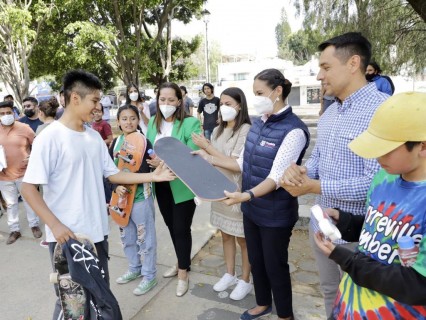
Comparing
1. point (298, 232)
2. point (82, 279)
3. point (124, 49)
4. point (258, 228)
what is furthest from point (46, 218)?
point (124, 49)

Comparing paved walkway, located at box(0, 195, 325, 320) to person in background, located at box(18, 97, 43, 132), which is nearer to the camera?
paved walkway, located at box(0, 195, 325, 320)

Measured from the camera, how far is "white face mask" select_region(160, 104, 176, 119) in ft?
9.61

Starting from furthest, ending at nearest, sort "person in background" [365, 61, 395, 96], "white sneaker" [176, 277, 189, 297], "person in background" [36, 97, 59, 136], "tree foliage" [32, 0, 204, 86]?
"tree foliage" [32, 0, 204, 86] < "person in background" [36, 97, 59, 136] < "person in background" [365, 61, 395, 96] < "white sneaker" [176, 277, 189, 297]

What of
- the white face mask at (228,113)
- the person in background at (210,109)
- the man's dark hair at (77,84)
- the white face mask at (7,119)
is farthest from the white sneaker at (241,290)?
the person in background at (210,109)

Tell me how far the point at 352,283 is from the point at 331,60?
1.14m

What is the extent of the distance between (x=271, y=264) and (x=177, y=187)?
1008 mm

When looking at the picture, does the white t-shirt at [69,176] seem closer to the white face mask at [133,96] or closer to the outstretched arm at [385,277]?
the outstretched arm at [385,277]

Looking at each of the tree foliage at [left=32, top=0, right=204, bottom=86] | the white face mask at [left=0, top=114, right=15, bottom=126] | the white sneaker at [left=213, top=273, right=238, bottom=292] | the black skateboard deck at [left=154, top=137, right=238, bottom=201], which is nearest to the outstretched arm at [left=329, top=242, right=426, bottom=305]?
the black skateboard deck at [left=154, top=137, right=238, bottom=201]

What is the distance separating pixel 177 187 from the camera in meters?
2.86

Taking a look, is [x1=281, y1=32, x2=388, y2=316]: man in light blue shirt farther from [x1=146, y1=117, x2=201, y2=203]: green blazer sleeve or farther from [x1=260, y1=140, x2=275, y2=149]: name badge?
[x1=146, y1=117, x2=201, y2=203]: green blazer sleeve

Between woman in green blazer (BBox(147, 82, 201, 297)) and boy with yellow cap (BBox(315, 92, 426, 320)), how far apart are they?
1.73 metres

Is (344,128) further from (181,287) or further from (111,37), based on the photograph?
(111,37)

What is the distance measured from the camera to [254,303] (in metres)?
2.82

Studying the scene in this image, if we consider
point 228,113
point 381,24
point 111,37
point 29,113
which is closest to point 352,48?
point 228,113
